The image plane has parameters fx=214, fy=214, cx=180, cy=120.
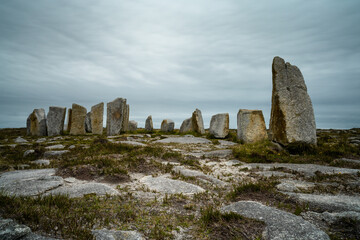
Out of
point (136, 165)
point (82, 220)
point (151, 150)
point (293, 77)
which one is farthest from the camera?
point (293, 77)

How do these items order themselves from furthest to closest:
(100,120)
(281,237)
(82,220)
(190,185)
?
(100,120) < (190,185) < (82,220) < (281,237)

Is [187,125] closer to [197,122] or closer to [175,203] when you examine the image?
[197,122]

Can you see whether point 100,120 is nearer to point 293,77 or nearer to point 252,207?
point 293,77

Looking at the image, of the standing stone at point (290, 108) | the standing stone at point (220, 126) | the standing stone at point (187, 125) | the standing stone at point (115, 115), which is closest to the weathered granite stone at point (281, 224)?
the standing stone at point (290, 108)

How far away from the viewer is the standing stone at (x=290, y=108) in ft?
37.7

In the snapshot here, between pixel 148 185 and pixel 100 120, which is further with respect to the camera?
pixel 100 120

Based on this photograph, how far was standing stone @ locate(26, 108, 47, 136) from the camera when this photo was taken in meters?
24.6

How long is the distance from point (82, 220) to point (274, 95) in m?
12.1

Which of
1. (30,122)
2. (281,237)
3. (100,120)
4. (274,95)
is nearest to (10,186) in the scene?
(281,237)

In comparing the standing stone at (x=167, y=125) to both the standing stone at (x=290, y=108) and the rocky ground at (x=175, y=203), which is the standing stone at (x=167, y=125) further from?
the rocky ground at (x=175, y=203)

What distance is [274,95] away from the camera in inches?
500

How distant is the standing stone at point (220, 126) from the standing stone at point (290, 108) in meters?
8.30

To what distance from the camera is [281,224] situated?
3.45 meters

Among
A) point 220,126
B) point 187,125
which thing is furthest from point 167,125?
point 220,126
